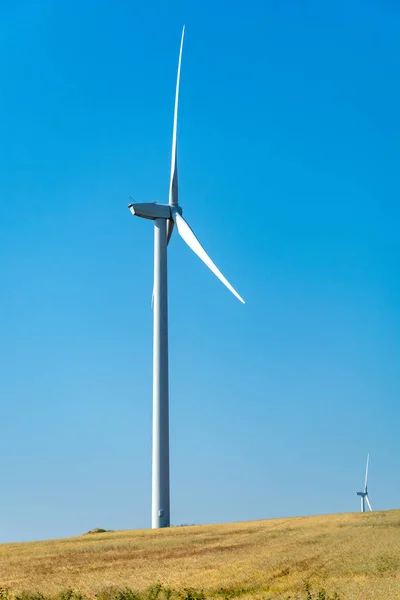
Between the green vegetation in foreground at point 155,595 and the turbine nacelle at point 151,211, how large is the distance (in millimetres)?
43031

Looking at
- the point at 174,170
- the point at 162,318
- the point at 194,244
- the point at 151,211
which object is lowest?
the point at 162,318

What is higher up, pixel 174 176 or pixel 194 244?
pixel 174 176

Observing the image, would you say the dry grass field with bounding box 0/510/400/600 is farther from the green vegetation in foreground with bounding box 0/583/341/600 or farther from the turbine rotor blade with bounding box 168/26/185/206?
the turbine rotor blade with bounding box 168/26/185/206

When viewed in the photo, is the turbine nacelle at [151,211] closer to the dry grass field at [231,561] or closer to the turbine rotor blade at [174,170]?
the turbine rotor blade at [174,170]

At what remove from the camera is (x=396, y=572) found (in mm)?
32406

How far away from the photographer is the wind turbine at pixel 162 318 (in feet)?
198

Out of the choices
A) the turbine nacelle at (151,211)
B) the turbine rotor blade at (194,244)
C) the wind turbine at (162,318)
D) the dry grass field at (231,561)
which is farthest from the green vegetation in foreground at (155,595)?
the turbine nacelle at (151,211)

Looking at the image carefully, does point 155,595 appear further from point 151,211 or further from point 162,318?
point 151,211

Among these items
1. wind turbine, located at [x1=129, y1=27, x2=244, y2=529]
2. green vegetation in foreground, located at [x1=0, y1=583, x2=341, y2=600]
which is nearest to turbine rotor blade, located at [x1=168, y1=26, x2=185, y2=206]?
wind turbine, located at [x1=129, y1=27, x2=244, y2=529]

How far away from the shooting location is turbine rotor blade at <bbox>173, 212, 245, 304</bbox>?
199 ft

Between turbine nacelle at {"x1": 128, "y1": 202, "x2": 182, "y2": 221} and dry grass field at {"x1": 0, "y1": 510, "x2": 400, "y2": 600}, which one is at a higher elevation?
turbine nacelle at {"x1": 128, "y1": 202, "x2": 182, "y2": 221}

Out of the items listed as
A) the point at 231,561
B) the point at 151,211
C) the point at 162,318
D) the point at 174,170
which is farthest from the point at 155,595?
the point at 174,170

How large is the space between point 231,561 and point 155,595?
860cm

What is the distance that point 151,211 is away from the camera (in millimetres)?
69812
